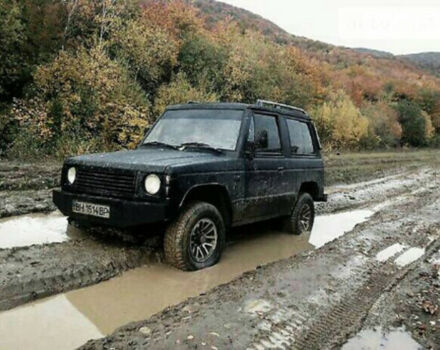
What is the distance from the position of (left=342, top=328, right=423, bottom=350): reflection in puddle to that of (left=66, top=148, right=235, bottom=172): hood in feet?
7.91

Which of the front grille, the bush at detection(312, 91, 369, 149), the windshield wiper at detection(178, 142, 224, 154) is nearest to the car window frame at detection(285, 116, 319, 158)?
the windshield wiper at detection(178, 142, 224, 154)

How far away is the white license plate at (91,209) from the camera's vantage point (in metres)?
4.98

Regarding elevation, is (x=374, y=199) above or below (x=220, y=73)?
below

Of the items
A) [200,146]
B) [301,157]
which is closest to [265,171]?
[200,146]

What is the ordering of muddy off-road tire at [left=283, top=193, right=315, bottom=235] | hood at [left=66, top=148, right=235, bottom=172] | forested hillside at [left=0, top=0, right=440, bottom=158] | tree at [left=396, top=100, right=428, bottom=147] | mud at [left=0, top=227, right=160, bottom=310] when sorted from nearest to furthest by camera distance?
mud at [left=0, top=227, right=160, bottom=310]
hood at [left=66, top=148, right=235, bottom=172]
muddy off-road tire at [left=283, top=193, right=315, bottom=235]
forested hillside at [left=0, top=0, right=440, bottom=158]
tree at [left=396, top=100, right=428, bottom=147]

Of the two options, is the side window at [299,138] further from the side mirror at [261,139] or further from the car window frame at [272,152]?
the side mirror at [261,139]

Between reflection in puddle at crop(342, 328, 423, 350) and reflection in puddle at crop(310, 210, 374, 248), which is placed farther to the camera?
reflection in puddle at crop(310, 210, 374, 248)

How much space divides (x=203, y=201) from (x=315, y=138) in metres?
3.34

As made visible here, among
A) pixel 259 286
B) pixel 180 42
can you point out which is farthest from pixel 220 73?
pixel 259 286

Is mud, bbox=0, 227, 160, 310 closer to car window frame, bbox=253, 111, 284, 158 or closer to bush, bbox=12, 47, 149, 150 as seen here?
car window frame, bbox=253, 111, 284, 158

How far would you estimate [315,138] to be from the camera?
26.4ft

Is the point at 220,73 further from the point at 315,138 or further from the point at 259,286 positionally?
the point at 259,286

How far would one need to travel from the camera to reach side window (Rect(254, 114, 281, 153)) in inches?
241

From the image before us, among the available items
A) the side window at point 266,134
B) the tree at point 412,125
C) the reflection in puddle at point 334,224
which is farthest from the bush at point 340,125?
the side window at point 266,134
